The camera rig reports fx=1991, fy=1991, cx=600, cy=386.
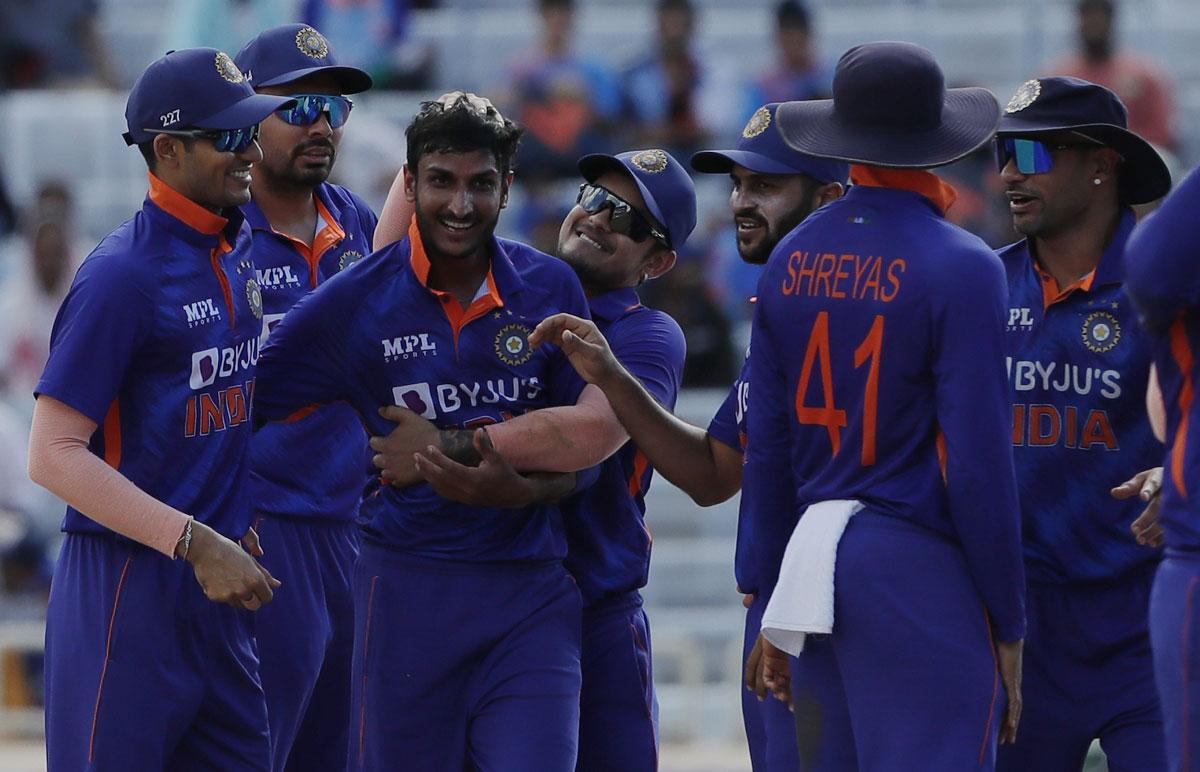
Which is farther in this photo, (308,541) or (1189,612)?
(308,541)

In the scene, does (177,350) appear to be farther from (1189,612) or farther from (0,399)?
(0,399)

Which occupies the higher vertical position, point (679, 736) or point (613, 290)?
point (613, 290)

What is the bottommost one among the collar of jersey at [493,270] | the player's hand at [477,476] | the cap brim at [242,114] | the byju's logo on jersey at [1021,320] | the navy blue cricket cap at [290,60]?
the player's hand at [477,476]

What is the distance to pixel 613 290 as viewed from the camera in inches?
213

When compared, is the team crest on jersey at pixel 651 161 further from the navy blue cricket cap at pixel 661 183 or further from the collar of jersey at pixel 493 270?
the collar of jersey at pixel 493 270

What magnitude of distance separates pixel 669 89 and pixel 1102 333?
294 inches

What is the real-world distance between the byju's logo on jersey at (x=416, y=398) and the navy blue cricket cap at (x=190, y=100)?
0.75 m

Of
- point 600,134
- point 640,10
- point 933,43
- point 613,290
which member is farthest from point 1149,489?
point 640,10

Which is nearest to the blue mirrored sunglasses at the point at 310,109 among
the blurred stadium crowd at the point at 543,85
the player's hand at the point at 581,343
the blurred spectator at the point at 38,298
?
the player's hand at the point at 581,343

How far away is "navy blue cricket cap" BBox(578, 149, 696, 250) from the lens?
539 cm

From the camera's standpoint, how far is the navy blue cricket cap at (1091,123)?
4.85m

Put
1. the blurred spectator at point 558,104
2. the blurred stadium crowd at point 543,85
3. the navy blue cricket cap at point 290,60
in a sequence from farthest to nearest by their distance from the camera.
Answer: the blurred spectator at point 558,104 → the blurred stadium crowd at point 543,85 → the navy blue cricket cap at point 290,60

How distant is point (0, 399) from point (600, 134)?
3733mm

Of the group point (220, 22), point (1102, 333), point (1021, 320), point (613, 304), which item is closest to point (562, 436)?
point (613, 304)
